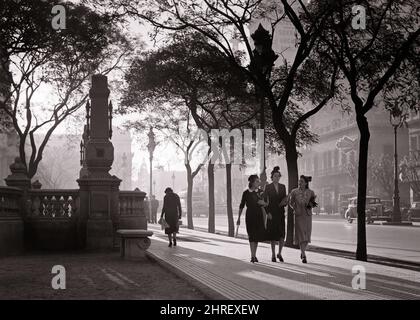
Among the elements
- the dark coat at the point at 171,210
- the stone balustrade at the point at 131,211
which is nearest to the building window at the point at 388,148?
the stone balustrade at the point at 131,211

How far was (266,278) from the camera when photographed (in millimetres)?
9258

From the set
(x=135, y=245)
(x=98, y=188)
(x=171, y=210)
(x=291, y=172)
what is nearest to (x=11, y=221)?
(x=98, y=188)

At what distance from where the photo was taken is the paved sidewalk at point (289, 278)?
7.56 metres

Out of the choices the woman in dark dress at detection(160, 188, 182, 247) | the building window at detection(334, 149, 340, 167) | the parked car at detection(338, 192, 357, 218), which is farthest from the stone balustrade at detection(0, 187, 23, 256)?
the building window at detection(334, 149, 340, 167)

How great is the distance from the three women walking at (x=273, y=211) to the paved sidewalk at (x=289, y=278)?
0.52m

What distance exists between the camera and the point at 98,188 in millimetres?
16469

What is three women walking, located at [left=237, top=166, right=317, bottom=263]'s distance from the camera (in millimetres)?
11953

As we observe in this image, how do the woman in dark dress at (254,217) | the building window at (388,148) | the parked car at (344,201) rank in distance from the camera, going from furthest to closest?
the building window at (388,148), the parked car at (344,201), the woman in dark dress at (254,217)

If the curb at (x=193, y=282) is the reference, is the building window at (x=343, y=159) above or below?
above

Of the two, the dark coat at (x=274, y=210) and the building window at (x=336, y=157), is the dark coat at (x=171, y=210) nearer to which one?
the dark coat at (x=274, y=210)

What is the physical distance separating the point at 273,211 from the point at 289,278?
9.92 feet

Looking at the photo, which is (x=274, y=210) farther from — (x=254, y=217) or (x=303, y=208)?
(x=303, y=208)

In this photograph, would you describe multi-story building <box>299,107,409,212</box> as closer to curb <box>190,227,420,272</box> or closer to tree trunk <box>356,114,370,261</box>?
curb <box>190,227,420,272</box>
